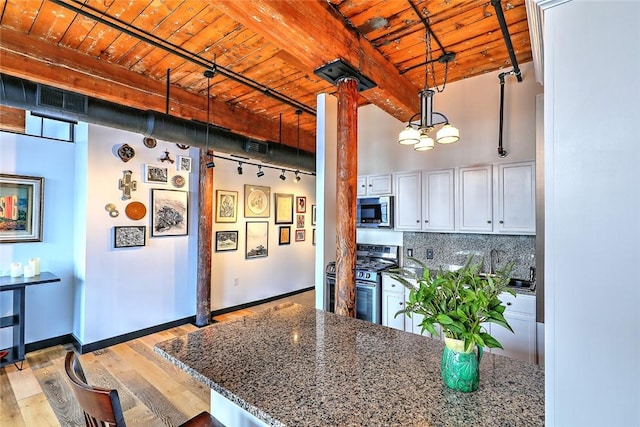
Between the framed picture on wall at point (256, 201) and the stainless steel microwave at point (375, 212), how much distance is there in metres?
2.11

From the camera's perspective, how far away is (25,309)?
3.47 meters

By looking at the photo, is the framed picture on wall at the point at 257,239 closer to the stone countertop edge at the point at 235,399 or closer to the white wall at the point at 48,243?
the white wall at the point at 48,243

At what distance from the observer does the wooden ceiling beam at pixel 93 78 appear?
2.56 meters

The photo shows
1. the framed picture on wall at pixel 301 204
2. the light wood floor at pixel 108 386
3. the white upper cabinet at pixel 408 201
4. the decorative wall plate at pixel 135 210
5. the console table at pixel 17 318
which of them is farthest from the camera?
the framed picture on wall at pixel 301 204

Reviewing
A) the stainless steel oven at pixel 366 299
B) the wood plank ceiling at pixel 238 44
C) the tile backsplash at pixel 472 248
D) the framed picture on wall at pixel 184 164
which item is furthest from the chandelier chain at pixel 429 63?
the framed picture on wall at pixel 184 164

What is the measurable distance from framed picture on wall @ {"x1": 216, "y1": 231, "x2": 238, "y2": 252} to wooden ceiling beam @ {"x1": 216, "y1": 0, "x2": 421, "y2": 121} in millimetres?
3242

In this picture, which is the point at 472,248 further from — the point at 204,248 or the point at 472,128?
the point at 204,248

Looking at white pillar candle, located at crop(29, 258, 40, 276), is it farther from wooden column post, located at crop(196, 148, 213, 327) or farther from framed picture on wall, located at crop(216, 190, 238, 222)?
framed picture on wall, located at crop(216, 190, 238, 222)

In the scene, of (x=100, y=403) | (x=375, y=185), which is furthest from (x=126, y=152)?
(x=100, y=403)

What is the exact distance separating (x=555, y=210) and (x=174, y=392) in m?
3.31

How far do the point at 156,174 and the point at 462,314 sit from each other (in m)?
4.23

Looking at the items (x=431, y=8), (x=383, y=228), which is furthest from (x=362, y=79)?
(x=383, y=228)

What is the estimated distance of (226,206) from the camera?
5.07 metres

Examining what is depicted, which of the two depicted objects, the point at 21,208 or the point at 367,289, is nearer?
the point at 21,208
